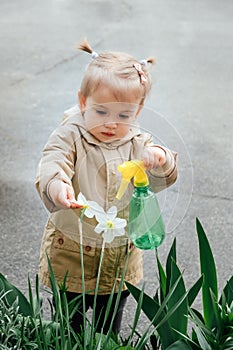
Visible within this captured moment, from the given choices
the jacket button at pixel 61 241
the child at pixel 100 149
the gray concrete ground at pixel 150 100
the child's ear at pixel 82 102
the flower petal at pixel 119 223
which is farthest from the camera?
the gray concrete ground at pixel 150 100

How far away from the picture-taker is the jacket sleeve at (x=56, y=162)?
6.30 feet

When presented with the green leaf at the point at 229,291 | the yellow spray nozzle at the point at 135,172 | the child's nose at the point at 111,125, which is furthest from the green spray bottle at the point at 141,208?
the green leaf at the point at 229,291

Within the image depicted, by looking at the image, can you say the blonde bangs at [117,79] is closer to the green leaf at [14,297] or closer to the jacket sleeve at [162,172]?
the jacket sleeve at [162,172]

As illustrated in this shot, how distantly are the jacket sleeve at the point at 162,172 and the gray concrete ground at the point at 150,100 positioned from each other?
0.09ft

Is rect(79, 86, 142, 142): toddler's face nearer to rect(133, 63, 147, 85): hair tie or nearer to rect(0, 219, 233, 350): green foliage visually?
rect(133, 63, 147, 85): hair tie

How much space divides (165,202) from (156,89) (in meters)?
3.67

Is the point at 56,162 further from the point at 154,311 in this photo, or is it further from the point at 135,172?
the point at 154,311

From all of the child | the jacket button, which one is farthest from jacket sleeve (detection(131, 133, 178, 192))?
the jacket button

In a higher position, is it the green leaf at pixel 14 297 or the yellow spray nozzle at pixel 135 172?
the yellow spray nozzle at pixel 135 172

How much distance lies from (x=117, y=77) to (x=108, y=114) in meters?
0.11

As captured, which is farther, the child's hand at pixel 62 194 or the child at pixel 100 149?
the child at pixel 100 149

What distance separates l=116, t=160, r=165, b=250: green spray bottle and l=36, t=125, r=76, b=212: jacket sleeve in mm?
164

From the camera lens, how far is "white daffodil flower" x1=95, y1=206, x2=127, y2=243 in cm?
177

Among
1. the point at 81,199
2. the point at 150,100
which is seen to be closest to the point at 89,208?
the point at 81,199
